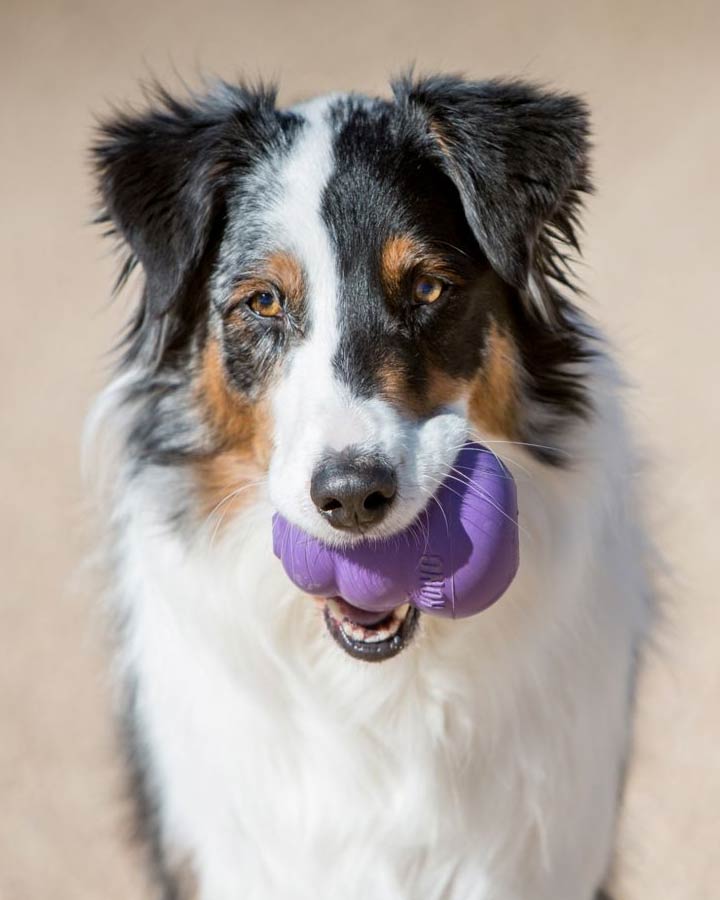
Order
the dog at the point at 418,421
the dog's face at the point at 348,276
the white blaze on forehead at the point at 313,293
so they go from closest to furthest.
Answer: the white blaze on forehead at the point at 313,293
the dog's face at the point at 348,276
the dog at the point at 418,421

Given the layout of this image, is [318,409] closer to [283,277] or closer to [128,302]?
[283,277]

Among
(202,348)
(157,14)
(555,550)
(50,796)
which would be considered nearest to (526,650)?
(555,550)

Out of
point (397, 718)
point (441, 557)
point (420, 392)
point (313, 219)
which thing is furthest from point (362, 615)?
point (313, 219)

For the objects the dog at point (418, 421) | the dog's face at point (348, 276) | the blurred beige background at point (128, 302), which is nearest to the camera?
the dog's face at point (348, 276)

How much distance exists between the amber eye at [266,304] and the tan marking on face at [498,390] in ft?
1.46

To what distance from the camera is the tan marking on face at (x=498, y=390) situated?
3090 millimetres

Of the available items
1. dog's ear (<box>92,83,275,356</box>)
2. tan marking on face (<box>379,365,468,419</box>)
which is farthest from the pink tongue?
dog's ear (<box>92,83,275,356</box>)

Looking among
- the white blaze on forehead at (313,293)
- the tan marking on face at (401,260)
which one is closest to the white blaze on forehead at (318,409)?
the white blaze on forehead at (313,293)

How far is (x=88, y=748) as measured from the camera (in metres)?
4.82

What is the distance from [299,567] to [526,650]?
0.64 m

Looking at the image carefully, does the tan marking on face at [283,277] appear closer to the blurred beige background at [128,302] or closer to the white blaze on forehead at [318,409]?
the white blaze on forehead at [318,409]

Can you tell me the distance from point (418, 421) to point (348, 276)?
345 millimetres

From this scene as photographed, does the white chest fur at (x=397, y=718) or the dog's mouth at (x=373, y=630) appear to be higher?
the dog's mouth at (x=373, y=630)

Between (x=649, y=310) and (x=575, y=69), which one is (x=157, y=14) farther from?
(x=649, y=310)
